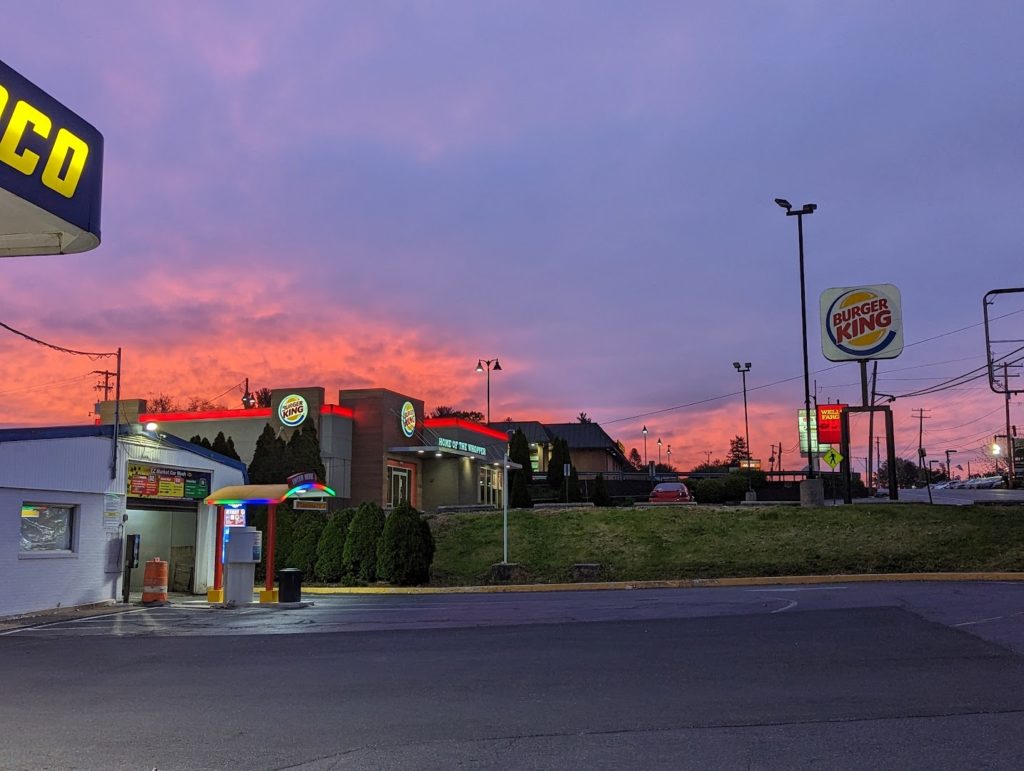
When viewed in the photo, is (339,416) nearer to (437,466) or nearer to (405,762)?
(437,466)

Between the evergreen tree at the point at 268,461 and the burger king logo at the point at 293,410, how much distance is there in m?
1.48

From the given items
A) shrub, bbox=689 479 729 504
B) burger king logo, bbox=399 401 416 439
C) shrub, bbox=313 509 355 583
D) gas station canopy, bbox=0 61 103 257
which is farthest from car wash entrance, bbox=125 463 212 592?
shrub, bbox=689 479 729 504

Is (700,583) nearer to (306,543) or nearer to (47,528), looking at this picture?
(306,543)

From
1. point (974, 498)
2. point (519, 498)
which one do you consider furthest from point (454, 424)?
point (974, 498)

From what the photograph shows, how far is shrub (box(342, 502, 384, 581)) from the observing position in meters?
27.7

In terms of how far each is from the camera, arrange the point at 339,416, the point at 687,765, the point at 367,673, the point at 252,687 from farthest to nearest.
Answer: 1. the point at 339,416
2. the point at 367,673
3. the point at 252,687
4. the point at 687,765

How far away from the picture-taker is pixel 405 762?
6.62m

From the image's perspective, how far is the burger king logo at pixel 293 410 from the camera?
42.2 meters

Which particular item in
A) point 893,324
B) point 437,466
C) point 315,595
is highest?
point 893,324

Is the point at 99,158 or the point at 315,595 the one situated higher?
the point at 99,158

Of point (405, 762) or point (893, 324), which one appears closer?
point (405, 762)

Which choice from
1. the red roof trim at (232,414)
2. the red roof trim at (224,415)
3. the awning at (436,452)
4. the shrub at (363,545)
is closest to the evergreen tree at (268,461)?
the red roof trim at (232,414)

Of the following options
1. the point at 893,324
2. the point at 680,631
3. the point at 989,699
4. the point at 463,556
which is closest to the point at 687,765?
the point at 989,699

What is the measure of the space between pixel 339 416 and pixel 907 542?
25.9 m
